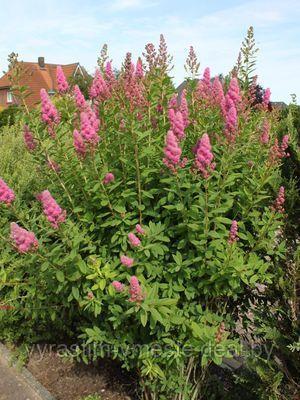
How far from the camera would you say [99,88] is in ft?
9.77

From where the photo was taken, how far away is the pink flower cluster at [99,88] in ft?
9.71

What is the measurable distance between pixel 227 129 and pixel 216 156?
1.27ft

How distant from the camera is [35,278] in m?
3.35

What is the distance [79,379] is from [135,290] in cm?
195

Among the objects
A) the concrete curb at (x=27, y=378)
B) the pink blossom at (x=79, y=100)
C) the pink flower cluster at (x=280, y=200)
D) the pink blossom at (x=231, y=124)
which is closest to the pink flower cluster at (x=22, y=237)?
the pink blossom at (x=79, y=100)

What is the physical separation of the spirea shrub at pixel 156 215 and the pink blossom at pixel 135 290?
1cm

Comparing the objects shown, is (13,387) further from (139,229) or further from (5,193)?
(139,229)

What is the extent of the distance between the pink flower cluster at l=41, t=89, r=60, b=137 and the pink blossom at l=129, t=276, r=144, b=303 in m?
1.19

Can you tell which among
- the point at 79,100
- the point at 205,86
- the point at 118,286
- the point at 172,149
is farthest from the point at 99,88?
the point at 118,286

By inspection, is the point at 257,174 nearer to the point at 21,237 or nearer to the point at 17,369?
the point at 21,237

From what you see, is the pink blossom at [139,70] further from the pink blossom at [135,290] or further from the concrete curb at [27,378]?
the concrete curb at [27,378]

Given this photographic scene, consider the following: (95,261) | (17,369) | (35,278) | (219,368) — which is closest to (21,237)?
(95,261)

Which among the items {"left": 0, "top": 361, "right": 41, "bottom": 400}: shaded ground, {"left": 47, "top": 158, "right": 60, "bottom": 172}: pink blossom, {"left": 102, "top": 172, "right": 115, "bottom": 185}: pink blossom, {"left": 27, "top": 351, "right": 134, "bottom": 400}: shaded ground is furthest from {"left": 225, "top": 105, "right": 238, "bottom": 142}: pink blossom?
{"left": 0, "top": 361, "right": 41, "bottom": 400}: shaded ground

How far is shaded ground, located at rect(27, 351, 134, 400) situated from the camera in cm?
369
